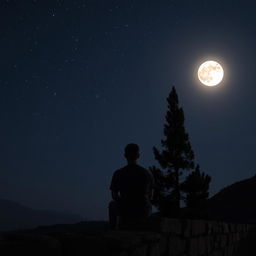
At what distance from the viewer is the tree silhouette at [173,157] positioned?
25888 millimetres

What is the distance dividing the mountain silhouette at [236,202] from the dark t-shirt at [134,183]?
30703 mm

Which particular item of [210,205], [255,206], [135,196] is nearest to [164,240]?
[135,196]

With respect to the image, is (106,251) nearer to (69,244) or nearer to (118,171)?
(69,244)

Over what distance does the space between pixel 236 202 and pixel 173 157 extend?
43.1 ft

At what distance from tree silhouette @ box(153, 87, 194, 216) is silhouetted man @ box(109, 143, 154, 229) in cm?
2203

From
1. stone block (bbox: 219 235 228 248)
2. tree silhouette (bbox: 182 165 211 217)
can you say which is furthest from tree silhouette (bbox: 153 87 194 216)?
stone block (bbox: 219 235 228 248)

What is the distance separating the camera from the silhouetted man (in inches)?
154

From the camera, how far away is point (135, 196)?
3.95 metres

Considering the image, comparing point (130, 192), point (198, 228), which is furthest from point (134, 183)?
point (198, 228)

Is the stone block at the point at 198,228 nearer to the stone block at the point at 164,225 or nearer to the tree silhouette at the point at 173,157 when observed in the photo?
the stone block at the point at 164,225

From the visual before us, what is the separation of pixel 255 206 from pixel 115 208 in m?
34.2

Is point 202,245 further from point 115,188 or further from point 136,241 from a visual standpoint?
point 136,241

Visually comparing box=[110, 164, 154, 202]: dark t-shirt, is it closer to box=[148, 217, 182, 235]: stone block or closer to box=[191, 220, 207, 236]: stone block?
box=[148, 217, 182, 235]: stone block

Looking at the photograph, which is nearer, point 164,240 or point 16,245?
point 16,245
